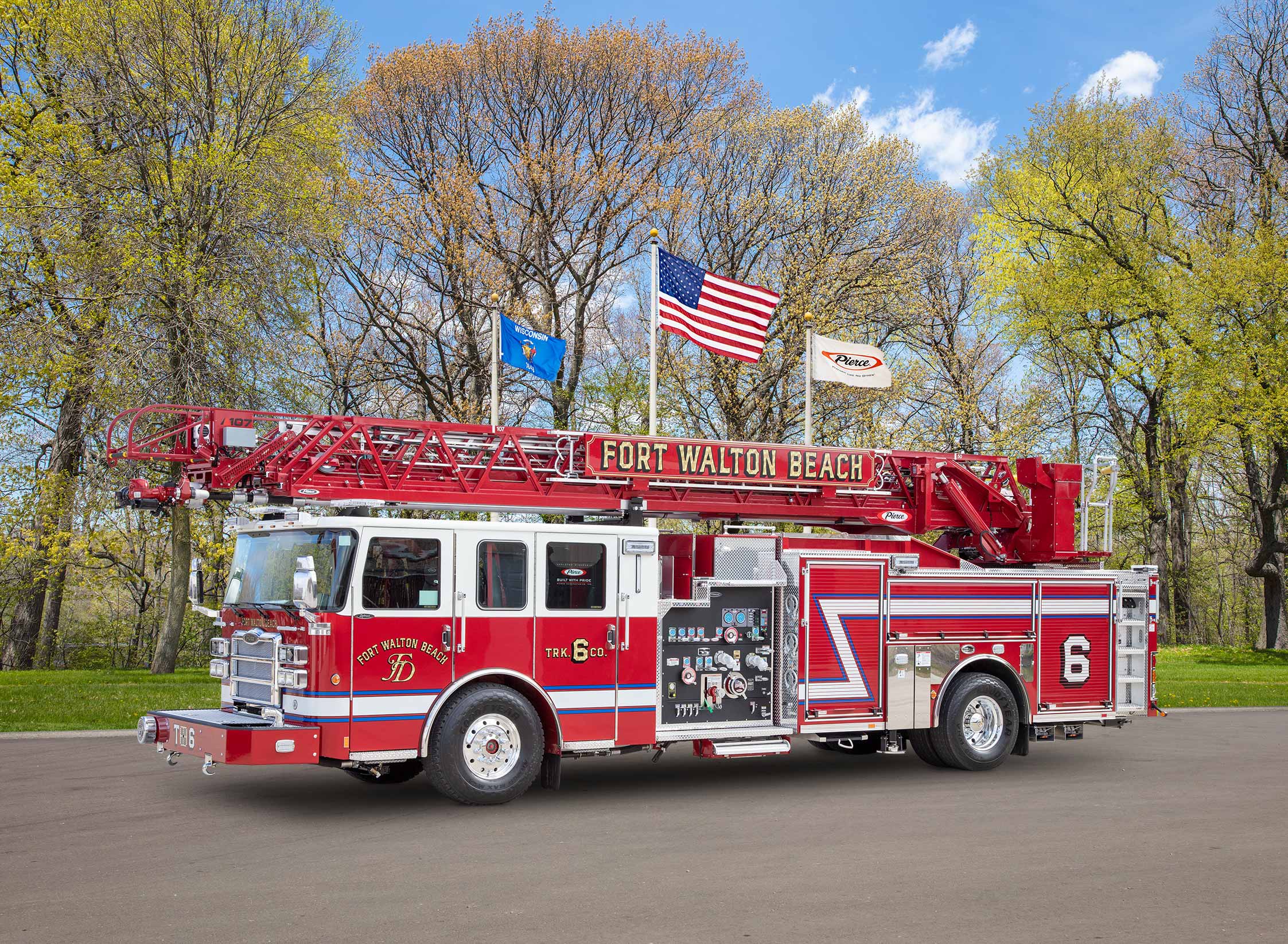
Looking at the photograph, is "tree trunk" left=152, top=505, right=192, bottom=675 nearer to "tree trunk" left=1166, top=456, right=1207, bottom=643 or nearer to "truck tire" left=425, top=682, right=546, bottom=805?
"truck tire" left=425, top=682, right=546, bottom=805

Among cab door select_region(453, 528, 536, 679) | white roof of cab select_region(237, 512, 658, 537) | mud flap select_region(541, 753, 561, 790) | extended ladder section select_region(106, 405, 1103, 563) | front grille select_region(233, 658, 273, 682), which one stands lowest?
mud flap select_region(541, 753, 561, 790)

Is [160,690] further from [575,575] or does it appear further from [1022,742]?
[1022,742]

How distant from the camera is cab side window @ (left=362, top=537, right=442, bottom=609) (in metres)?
9.95

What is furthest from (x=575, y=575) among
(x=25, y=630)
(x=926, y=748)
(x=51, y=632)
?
(x=51, y=632)

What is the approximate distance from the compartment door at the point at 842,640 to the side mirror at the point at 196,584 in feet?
18.9

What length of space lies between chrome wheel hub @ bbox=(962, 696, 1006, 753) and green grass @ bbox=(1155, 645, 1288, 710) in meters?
8.76

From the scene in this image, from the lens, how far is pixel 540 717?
10695 mm

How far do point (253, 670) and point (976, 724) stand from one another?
7467mm

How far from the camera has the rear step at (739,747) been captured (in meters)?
11.5

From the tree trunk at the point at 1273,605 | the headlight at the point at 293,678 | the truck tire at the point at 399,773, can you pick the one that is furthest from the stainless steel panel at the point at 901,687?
the tree trunk at the point at 1273,605

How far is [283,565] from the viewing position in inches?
415

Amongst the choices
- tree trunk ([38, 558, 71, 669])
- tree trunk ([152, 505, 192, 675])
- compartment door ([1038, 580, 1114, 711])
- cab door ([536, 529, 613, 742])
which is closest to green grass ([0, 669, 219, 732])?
tree trunk ([152, 505, 192, 675])

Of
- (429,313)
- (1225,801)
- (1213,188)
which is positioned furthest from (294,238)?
(1213,188)

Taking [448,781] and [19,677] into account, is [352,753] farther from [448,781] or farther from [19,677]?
[19,677]
